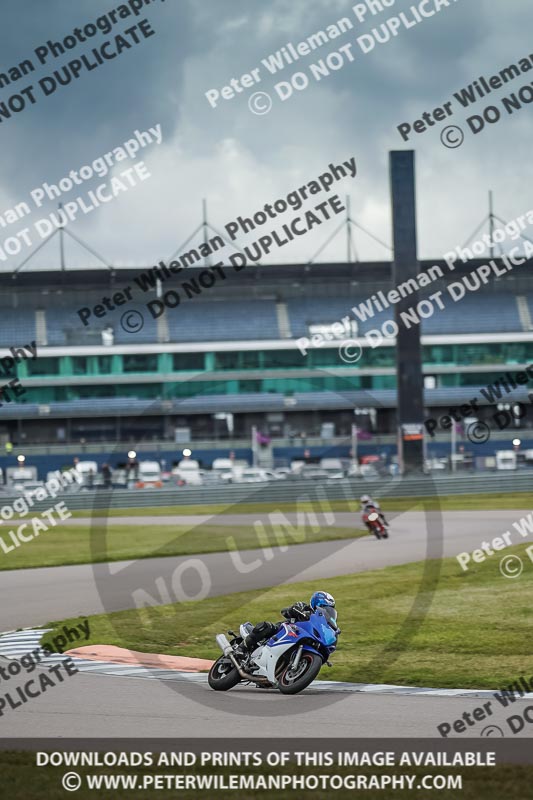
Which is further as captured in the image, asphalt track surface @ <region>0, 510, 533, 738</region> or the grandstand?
the grandstand

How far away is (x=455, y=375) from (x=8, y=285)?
31.7 m

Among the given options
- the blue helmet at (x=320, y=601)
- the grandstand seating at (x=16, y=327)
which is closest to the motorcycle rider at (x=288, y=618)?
the blue helmet at (x=320, y=601)

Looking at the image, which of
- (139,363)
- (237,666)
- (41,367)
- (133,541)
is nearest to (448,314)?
(139,363)

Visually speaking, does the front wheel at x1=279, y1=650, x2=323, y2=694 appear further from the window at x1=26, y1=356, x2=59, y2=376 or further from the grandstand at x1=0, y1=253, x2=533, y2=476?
the window at x1=26, y1=356, x2=59, y2=376

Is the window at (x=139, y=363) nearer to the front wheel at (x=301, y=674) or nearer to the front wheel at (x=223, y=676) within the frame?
the front wheel at (x=223, y=676)

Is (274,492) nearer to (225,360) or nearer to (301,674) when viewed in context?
(225,360)

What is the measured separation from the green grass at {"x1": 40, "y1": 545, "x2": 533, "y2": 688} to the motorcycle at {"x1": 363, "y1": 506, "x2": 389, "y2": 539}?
6.89 metres

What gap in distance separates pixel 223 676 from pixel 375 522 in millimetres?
18322

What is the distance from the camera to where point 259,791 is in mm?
7348

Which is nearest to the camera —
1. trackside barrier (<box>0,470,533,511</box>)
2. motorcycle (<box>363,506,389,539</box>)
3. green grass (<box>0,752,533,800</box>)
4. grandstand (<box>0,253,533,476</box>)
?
green grass (<box>0,752,533,800</box>)

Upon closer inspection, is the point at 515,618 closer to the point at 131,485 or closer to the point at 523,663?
the point at 523,663

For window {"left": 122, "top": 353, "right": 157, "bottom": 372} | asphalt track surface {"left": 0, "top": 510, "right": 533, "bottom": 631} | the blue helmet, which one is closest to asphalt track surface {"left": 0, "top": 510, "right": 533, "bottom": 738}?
the blue helmet

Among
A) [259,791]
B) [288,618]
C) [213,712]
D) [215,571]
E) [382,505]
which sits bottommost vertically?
[382,505]

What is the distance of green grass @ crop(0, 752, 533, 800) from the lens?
23.6ft
